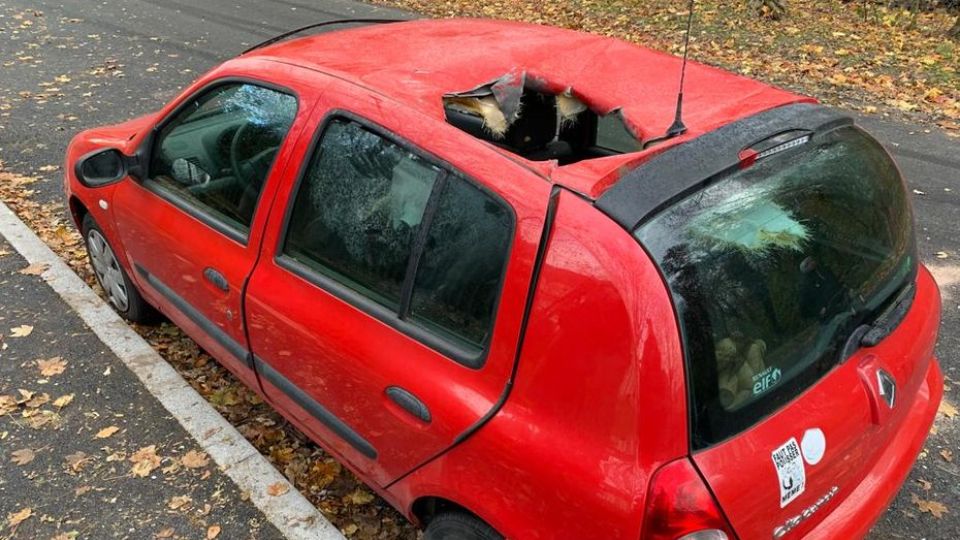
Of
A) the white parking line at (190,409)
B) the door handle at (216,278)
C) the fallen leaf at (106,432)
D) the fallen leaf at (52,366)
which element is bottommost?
the fallen leaf at (106,432)

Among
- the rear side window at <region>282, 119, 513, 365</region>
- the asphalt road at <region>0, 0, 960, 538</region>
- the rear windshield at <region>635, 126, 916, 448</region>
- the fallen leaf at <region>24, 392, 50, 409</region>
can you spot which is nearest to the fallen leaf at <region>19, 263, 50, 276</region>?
the asphalt road at <region>0, 0, 960, 538</region>

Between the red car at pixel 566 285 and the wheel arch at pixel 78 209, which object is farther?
the wheel arch at pixel 78 209

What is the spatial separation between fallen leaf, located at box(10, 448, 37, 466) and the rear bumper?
326cm

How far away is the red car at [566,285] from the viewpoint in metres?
1.80

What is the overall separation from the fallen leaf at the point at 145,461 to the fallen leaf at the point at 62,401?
2.03 ft

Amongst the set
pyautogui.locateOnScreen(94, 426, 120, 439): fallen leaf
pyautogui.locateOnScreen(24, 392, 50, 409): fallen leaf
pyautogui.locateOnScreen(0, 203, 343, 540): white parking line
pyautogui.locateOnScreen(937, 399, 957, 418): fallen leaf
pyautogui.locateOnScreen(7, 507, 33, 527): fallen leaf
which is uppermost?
pyautogui.locateOnScreen(937, 399, 957, 418): fallen leaf

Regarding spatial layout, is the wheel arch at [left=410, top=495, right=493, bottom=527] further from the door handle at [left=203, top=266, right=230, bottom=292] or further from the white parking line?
the door handle at [left=203, top=266, right=230, bottom=292]

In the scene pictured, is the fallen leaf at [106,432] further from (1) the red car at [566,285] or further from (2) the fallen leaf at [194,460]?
(1) the red car at [566,285]

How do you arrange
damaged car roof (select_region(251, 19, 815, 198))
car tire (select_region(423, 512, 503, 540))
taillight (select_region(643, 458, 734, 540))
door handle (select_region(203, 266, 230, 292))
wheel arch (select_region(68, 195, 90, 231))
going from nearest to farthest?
taillight (select_region(643, 458, 734, 540)) → car tire (select_region(423, 512, 503, 540)) → damaged car roof (select_region(251, 19, 815, 198)) → door handle (select_region(203, 266, 230, 292)) → wheel arch (select_region(68, 195, 90, 231))

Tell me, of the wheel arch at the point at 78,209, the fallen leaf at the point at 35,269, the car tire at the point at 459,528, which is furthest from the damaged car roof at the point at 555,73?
the fallen leaf at the point at 35,269

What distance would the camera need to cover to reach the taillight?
5.72ft

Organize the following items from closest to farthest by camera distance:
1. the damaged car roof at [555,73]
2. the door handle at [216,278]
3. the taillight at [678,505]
Result: the taillight at [678,505]
the damaged car roof at [555,73]
the door handle at [216,278]

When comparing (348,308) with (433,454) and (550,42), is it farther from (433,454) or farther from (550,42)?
(550,42)

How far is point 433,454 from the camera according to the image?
2.26 metres
